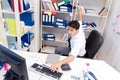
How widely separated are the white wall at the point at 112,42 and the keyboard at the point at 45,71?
1.46 meters

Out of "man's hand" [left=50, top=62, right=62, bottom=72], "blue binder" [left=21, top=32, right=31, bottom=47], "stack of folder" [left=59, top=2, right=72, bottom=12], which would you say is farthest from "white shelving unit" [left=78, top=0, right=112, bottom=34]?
"man's hand" [left=50, top=62, right=62, bottom=72]

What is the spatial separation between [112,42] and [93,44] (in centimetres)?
76

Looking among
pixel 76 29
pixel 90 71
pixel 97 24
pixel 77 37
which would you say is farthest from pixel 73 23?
pixel 97 24

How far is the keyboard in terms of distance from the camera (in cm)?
131

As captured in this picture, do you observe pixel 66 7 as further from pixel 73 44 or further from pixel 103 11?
pixel 73 44

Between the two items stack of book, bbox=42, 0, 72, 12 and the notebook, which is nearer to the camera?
the notebook

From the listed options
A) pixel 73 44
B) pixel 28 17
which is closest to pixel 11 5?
pixel 28 17

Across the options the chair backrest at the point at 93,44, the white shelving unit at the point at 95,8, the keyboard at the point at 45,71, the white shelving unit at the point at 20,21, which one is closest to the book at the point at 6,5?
the white shelving unit at the point at 20,21

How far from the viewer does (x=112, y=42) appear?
8.57ft

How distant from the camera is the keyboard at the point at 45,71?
1310 millimetres

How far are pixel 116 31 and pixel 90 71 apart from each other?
133 cm

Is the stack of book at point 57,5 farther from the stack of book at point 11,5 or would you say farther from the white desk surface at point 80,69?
the white desk surface at point 80,69

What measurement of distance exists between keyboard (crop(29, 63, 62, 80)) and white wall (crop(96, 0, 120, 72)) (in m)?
1.46

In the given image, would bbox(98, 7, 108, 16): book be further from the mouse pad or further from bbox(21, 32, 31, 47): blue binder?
Result: the mouse pad
